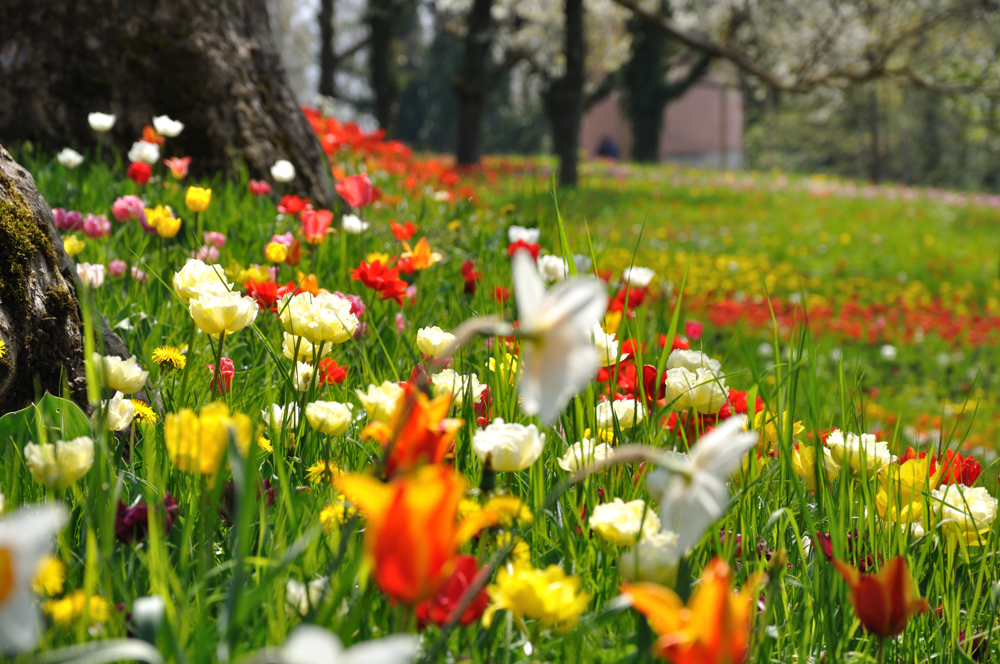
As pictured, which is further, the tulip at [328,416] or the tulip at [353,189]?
the tulip at [353,189]

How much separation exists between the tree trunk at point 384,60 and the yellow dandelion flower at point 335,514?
717 inches

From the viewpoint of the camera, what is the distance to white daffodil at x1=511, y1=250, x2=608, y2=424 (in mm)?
602

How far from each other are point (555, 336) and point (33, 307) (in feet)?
4.06

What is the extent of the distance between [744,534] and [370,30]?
19.8 metres

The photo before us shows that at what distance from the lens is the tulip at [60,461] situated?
0.84 meters

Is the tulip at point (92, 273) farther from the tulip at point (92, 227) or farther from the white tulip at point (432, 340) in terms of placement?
the white tulip at point (432, 340)

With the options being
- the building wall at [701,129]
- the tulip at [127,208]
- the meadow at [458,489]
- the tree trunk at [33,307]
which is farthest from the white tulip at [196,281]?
the building wall at [701,129]

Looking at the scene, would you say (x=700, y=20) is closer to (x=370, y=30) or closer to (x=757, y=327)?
(x=370, y=30)

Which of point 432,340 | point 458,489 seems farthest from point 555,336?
point 432,340

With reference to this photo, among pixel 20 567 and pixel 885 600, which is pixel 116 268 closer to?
pixel 20 567

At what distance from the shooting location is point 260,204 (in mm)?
3117

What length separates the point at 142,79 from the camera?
3.54 meters

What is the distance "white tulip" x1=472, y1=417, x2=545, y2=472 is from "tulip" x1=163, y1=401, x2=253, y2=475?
0.27m

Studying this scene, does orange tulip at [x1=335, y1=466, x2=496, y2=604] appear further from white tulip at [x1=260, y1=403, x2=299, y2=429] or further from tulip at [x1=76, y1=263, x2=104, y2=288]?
tulip at [x1=76, y1=263, x2=104, y2=288]
